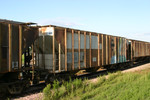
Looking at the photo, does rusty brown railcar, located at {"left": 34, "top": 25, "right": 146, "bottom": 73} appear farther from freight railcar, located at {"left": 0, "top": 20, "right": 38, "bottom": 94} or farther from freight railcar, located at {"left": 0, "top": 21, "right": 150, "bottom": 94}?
freight railcar, located at {"left": 0, "top": 20, "right": 38, "bottom": 94}

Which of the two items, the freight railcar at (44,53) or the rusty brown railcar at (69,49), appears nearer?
the freight railcar at (44,53)

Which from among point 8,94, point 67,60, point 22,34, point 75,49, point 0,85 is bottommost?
point 8,94

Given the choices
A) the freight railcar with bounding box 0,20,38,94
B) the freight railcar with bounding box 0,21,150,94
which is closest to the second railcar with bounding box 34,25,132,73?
the freight railcar with bounding box 0,21,150,94

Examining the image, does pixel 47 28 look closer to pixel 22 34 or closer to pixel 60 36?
pixel 60 36

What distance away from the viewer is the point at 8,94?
797 cm

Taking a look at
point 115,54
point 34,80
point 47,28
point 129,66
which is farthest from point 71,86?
point 129,66

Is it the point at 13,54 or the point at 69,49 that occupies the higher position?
the point at 69,49

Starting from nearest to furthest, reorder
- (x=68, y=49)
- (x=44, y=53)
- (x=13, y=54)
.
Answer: (x=13, y=54) → (x=44, y=53) → (x=68, y=49)

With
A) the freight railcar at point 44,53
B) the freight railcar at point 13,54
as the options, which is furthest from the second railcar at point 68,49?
the freight railcar at point 13,54

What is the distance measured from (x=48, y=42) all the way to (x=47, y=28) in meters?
0.84

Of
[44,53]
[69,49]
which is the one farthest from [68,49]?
[44,53]

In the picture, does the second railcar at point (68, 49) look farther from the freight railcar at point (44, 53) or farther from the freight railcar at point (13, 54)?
the freight railcar at point (13, 54)

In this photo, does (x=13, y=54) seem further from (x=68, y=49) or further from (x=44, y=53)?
(x=68, y=49)

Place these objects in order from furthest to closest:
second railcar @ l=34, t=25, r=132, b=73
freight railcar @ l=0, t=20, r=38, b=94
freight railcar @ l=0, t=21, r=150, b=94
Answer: second railcar @ l=34, t=25, r=132, b=73, freight railcar @ l=0, t=21, r=150, b=94, freight railcar @ l=0, t=20, r=38, b=94
